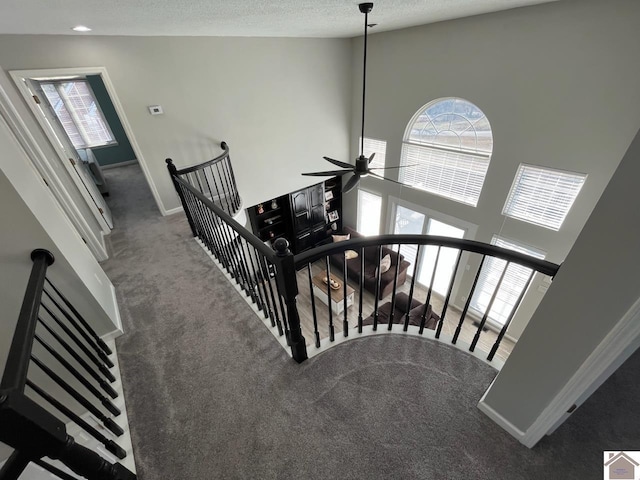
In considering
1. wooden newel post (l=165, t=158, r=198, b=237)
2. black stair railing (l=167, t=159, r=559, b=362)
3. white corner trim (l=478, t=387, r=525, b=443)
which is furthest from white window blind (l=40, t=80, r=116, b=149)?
white corner trim (l=478, t=387, r=525, b=443)

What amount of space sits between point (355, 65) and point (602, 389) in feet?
21.5

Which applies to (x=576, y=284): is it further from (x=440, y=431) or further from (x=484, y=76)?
(x=484, y=76)

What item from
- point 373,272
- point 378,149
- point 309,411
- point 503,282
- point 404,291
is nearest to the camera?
point 309,411

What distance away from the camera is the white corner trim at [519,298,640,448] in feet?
2.87

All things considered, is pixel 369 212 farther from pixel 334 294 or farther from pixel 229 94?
pixel 229 94

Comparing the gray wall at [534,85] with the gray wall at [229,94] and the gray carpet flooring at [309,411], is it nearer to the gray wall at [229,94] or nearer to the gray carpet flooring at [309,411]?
the gray wall at [229,94]

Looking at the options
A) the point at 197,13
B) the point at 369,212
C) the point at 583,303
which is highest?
the point at 197,13

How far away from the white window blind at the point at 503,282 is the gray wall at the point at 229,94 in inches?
164

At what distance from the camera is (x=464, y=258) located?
18.1 feet

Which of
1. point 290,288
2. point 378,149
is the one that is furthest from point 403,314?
point 290,288

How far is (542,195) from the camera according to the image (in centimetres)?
425

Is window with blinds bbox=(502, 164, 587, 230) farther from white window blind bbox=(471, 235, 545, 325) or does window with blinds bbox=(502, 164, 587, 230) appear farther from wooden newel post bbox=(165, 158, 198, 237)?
wooden newel post bbox=(165, 158, 198, 237)

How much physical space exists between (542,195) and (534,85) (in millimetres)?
1593

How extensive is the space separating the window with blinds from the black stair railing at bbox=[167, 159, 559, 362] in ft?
4.17
